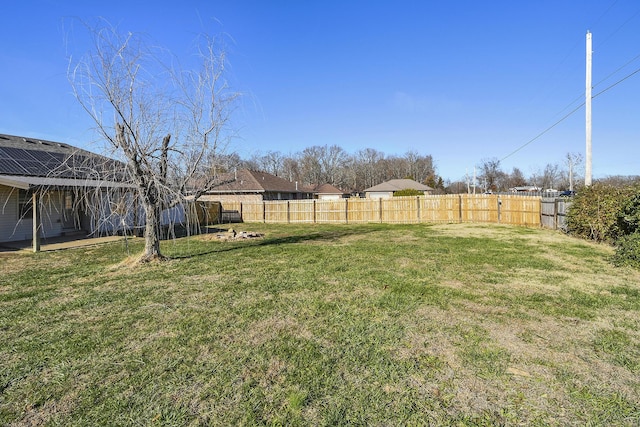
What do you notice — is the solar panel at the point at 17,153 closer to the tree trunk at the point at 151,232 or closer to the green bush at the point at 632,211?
the tree trunk at the point at 151,232

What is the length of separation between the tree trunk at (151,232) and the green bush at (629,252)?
9913 mm

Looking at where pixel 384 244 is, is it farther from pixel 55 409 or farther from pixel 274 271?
pixel 55 409

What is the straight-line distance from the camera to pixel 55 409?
2338 mm

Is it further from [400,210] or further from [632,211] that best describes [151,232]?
[400,210]

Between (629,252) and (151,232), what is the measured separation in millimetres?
10117

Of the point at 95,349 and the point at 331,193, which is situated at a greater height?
the point at 331,193

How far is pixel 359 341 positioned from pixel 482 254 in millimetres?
6235

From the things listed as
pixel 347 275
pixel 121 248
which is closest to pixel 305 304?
pixel 347 275

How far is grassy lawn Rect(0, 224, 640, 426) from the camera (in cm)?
231

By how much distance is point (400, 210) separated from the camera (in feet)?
65.7

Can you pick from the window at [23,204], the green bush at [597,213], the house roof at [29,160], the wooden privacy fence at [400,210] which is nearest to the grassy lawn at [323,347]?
the green bush at [597,213]

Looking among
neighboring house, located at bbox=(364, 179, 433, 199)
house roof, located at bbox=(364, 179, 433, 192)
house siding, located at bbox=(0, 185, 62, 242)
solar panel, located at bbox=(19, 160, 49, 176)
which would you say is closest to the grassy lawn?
house siding, located at bbox=(0, 185, 62, 242)

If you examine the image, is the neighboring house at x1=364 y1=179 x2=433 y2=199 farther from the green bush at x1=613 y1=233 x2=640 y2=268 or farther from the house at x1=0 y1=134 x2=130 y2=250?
the green bush at x1=613 y1=233 x2=640 y2=268

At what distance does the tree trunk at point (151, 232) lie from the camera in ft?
24.0
